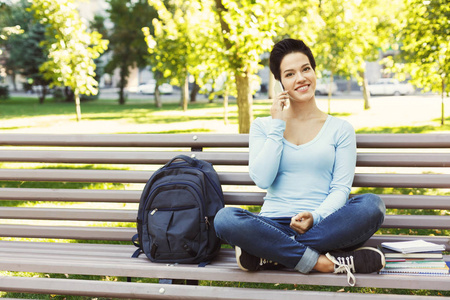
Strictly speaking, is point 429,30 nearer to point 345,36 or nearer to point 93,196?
point 93,196

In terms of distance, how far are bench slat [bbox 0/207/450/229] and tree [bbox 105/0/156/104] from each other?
99.9 ft

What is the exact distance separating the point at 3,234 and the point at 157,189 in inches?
49.4

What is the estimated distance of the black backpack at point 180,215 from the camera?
2816mm

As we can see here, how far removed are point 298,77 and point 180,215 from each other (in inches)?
40.7

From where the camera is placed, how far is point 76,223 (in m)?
5.52

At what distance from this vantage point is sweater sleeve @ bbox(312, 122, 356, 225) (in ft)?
9.15

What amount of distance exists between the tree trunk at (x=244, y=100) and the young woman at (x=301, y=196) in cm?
767

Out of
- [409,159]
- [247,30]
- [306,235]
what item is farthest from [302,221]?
[247,30]

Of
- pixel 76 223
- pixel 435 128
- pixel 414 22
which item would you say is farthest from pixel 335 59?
pixel 76 223

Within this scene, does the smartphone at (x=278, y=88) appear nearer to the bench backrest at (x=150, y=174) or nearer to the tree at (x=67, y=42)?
the bench backrest at (x=150, y=174)

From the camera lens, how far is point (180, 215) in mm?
2871

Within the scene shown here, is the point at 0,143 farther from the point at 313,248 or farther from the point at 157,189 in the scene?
the point at 313,248

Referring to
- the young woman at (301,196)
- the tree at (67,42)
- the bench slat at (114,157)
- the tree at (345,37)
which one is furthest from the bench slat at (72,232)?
the tree at (345,37)

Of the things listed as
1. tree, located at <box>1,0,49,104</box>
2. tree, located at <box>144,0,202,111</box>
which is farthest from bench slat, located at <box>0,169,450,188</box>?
tree, located at <box>1,0,49,104</box>
